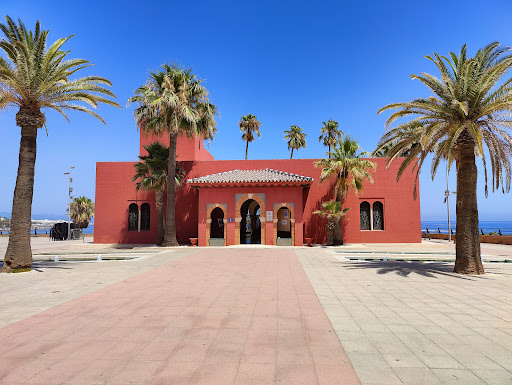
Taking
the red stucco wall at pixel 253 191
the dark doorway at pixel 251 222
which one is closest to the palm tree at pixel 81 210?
the red stucco wall at pixel 253 191

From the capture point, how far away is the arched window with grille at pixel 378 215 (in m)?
22.9

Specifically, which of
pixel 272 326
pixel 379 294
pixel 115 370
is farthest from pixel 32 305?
pixel 379 294

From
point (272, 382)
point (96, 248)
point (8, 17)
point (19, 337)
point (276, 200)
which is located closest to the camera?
point (272, 382)

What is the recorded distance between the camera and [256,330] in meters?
5.14

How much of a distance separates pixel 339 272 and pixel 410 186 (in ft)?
48.8

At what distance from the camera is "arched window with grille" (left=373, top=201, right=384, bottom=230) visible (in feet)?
75.0

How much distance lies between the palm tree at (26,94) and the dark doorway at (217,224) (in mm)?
13073

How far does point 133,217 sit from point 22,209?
1349cm

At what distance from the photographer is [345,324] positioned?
17.9ft

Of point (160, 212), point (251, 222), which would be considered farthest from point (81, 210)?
point (160, 212)

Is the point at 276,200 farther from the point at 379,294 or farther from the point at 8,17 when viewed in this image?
the point at 8,17

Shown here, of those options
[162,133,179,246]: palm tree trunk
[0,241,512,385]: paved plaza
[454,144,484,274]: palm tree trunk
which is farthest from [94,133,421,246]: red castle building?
[0,241,512,385]: paved plaza

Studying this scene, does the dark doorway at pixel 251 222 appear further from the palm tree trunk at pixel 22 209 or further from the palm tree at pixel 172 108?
the palm tree trunk at pixel 22 209

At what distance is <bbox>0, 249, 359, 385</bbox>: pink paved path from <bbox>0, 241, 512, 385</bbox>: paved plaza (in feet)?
0.06
